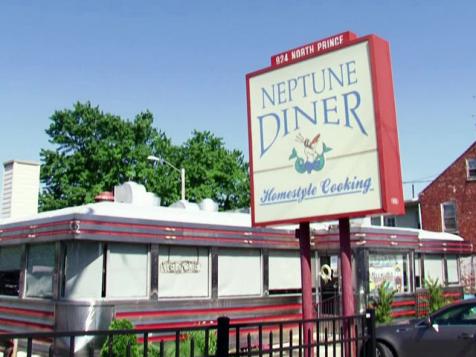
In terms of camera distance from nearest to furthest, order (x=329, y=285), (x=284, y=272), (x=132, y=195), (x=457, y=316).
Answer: (x=457, y=316), (x=132, y=195), (x=284, y=272), (x=329, y=285)

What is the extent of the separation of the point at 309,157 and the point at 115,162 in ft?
110

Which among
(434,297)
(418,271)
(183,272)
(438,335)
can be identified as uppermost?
(418,271)

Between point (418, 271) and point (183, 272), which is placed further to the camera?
point (418, 271)

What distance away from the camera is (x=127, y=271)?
1270cm

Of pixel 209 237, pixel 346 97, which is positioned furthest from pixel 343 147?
pixel 209 237

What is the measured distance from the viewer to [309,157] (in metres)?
8.88

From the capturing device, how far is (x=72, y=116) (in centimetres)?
4244

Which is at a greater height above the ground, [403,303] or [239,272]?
[239,272]

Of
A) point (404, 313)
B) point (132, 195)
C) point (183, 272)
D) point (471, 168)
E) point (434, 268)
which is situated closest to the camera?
point (183, 272)

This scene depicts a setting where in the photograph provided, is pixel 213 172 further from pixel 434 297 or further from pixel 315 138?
pixel 315 138

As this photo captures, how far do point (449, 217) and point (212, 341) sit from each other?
2479 cm

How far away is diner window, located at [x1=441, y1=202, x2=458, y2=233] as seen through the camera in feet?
108

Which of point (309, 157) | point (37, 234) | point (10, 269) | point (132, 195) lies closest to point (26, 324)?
point (10, 269)

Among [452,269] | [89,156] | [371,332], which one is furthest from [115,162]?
[371,332]
